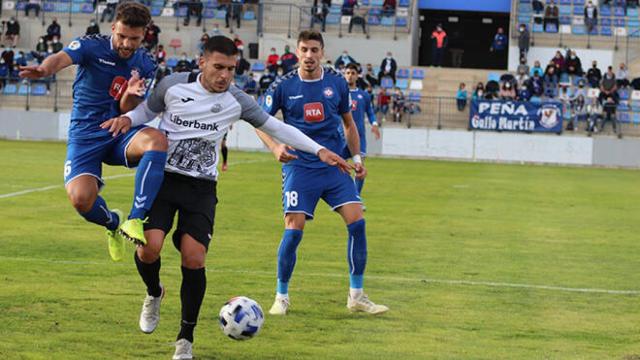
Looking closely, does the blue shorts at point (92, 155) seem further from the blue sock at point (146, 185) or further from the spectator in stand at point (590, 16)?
the spectator in stand at point (590, 16)

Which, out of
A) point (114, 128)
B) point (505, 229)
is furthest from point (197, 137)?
point (505, 229)

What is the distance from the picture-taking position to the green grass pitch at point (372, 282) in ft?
29.0

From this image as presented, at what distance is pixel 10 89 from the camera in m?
45.9

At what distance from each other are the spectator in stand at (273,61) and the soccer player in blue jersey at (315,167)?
35.7 m

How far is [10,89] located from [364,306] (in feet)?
124

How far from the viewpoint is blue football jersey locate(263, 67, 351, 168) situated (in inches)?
426

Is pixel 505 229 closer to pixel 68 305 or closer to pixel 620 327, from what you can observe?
pixel 620 327

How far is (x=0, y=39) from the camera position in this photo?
51.6m

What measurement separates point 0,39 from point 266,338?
4512 cm

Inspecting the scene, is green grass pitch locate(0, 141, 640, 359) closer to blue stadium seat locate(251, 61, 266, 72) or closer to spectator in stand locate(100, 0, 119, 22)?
blue stadium seat locate(251, 61, 266, 72)

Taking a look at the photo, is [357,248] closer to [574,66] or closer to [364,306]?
[364,306]

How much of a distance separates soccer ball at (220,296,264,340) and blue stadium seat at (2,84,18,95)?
38922 millimetres

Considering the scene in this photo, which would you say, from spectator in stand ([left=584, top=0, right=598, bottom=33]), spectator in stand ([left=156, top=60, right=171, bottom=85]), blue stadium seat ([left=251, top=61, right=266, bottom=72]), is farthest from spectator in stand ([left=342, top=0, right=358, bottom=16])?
spectator in stand ([left=584, top=0, right=598, bottom=33])

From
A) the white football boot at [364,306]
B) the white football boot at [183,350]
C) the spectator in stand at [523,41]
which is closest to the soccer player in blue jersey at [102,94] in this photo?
the white football boot at [183,350]
